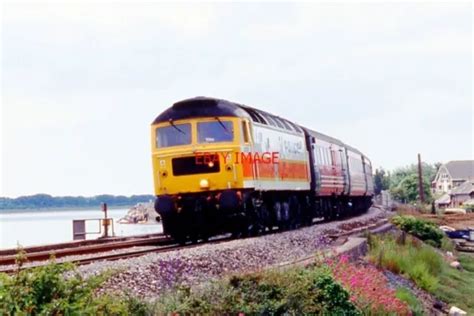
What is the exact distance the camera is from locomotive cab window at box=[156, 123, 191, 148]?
18953mm

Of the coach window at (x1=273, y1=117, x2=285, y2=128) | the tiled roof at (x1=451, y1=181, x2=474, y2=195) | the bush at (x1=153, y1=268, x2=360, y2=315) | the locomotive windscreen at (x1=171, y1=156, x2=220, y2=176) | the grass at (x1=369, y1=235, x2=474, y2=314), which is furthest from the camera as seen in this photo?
the tiled roof at (x1=451, y1=181, x2=474, y2=195)

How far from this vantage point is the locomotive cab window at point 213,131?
18812 mm

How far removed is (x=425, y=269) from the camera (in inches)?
697

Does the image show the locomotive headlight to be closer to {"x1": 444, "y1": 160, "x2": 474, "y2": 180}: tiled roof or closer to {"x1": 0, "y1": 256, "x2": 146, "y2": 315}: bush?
{"x1": 0, "y1": 256, "x2": 146, "y2": 315}: bush

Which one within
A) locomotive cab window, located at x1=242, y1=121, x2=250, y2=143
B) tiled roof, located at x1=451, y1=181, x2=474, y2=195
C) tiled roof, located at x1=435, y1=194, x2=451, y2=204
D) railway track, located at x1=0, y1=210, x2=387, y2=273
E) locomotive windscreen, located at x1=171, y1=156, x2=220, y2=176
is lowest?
tiled roof, located at x1=435, y1=194, x2=451, y2=204

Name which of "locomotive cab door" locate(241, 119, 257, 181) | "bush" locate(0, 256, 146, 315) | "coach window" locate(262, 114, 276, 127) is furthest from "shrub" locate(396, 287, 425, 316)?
"coach window" locate(262, 114, 276, 127)

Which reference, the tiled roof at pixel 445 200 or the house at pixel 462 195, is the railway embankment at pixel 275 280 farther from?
the tiled roof at pixel 445 200

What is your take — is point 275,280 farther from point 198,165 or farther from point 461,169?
point 461,169

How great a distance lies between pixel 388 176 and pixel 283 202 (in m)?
100

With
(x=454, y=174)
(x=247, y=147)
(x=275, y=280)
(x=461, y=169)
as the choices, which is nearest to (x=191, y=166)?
(x=247, y=147)

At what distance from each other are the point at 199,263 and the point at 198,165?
6.12 meters

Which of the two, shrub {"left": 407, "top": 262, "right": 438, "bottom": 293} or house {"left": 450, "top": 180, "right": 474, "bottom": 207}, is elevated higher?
shrub {"left": 407, "top": 262, "right": 438, "bottom": 293}

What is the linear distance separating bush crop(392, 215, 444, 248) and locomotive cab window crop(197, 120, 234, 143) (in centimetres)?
1108

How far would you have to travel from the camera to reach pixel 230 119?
738 inches
